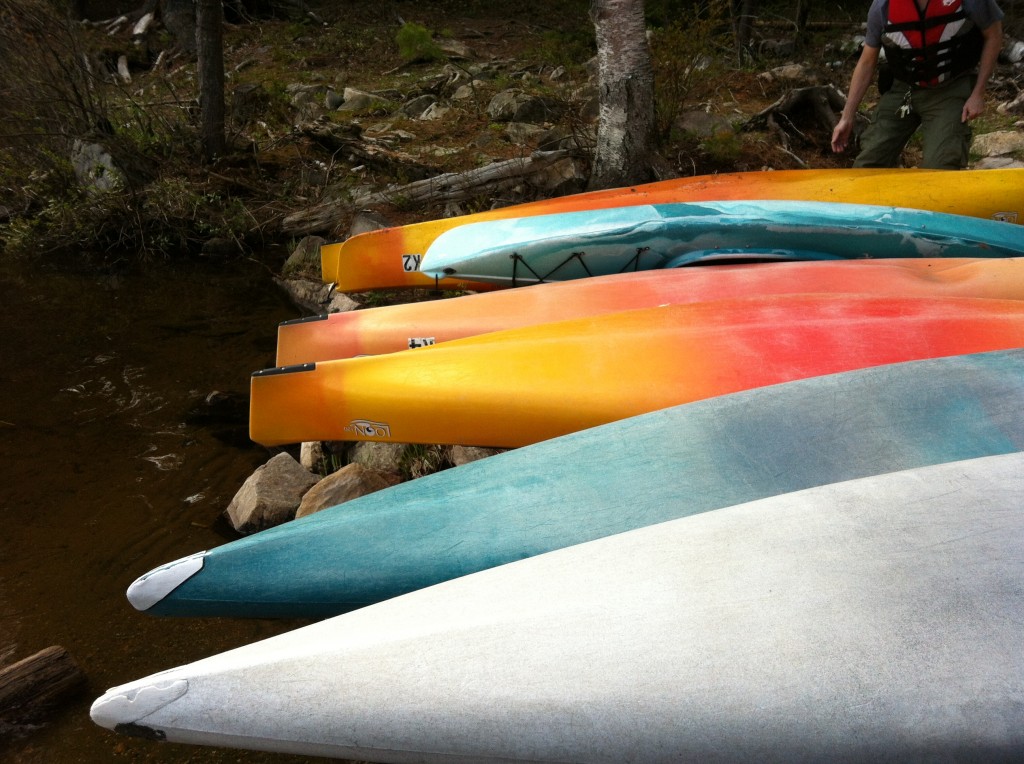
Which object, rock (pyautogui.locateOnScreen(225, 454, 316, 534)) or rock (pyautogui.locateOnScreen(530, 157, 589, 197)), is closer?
rock (pyautogui.locateOnScreen(225, 454, 316, 534))

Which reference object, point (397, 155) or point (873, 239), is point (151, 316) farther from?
point (873, 239)

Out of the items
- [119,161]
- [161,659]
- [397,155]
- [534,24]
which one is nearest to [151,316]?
[119,161]

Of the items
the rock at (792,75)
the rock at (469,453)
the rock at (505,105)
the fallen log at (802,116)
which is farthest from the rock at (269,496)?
the rock at (792,75)

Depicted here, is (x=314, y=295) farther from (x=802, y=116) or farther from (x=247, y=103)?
(x=802, y=116)

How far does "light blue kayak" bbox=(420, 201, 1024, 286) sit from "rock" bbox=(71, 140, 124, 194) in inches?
132

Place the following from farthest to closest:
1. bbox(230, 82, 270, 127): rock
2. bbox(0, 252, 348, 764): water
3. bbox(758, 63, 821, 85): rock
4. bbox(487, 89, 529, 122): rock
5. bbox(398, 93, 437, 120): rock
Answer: bbox(398, 93, 437, 120): rock, bbox(230, 82, 270, 127): rock, bbox(487, 89, 529, 122): rock, bbox(758, 63, 821, 85): rock, bbox(0, 252, 348, 764): water

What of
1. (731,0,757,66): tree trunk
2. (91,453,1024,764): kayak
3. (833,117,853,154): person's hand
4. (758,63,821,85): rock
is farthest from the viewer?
(731,0,757,66): tree trunk

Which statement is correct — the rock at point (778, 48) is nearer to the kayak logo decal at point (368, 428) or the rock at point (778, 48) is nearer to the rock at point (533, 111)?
the rock at point (533, 111)

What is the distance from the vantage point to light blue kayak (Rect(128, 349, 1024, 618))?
6.66ft

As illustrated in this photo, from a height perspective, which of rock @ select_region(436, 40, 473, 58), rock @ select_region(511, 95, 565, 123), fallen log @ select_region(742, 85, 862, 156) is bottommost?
fallen log @ select_region(742, 85, 862, 156)

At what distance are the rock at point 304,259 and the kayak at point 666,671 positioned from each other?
4015mm

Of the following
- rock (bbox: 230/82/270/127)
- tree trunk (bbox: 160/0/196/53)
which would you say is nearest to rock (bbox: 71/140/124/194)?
rock (bbox: 230/82/270/127)

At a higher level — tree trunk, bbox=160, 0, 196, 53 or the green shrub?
tree trunk, bbox=160, 0, 196, 53

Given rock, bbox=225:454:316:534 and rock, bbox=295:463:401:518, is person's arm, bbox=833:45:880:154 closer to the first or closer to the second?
rock, bbox=295:463:401:518
